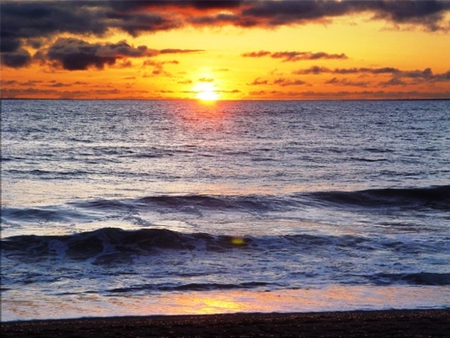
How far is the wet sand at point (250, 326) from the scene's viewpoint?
8906 mm

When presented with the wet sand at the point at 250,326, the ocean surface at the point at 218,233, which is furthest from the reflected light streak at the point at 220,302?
the wet sand at the point at 250,326

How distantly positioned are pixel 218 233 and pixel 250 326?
8.53 meters

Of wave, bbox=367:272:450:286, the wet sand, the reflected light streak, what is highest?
the wet sand

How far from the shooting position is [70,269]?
13.8 metres

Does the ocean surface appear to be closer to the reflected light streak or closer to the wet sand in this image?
the reflected light streak

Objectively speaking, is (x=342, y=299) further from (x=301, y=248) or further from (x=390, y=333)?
(x=301, y=248)

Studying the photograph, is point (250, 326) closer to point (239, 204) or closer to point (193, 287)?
point (193, 287)

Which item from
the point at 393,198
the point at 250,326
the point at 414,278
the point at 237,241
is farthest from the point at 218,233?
the point at 393,198

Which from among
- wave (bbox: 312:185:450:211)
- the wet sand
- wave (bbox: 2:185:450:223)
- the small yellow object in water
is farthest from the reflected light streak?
wave (bbox: 312:185:450:211)

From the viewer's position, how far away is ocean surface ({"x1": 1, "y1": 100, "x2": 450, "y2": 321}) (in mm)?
11625

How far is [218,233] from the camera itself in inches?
705

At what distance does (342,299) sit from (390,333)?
2.53 metres

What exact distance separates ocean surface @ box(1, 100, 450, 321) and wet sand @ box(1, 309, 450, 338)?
2.13 ft

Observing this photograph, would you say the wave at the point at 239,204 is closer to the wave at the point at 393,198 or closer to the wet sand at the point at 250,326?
the wave at the point at 393,198
